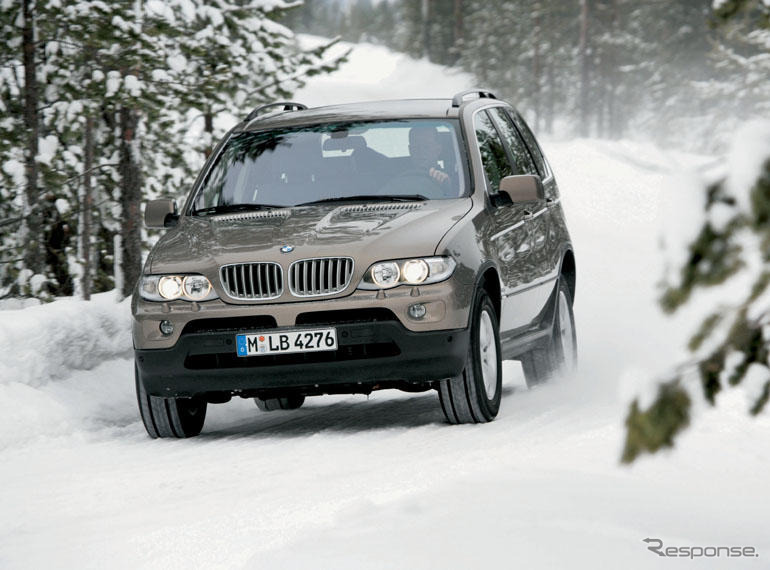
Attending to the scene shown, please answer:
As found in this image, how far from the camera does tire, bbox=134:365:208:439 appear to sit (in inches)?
304

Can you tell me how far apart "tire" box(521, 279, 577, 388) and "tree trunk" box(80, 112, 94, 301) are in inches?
256

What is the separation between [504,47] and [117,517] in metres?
69.7

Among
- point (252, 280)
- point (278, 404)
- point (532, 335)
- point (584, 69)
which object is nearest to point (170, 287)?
point (252, 280)

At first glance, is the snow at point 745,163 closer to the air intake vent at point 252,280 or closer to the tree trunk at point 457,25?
the air intake vent at point 252,280

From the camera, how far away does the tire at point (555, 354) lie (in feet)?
31.3

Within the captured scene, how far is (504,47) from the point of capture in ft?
240

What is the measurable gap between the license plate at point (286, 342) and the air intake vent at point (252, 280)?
214 mm

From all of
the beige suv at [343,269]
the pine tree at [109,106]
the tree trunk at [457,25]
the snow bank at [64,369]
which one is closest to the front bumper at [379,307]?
the beige suv at [343,269]

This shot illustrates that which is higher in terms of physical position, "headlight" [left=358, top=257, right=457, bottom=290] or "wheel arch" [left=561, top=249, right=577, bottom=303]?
"headlight" [left=358, top=257, right=457, bottom=290]

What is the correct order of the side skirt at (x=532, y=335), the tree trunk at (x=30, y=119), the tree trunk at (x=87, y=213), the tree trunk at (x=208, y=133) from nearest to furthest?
the side skirt at (x=532, y=335) < the tree trunk at (x=30, y=119) < the tree trunk at (x=87, y=213) < the tree trunk at (x=208, y=133)

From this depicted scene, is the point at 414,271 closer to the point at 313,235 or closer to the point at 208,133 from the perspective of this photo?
the point at 313,235

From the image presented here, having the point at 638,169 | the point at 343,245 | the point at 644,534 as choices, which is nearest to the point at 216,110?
the point at 343,245

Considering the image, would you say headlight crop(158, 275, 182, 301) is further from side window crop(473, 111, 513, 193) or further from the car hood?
side window crop(473, 111, 513, 193)

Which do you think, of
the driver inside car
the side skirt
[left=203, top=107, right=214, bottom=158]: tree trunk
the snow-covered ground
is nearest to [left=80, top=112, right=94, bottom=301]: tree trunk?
[left=203, top=107, right=214, bottom=158]: tree trunk
